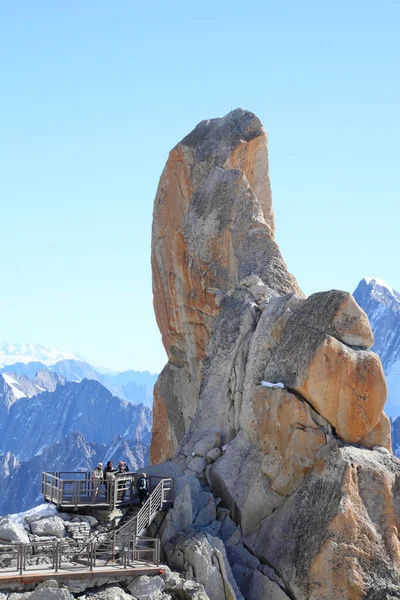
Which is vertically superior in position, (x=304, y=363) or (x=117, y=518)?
(x=304, y=363)

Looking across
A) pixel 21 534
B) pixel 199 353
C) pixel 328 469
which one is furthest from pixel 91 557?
pixel 199 353

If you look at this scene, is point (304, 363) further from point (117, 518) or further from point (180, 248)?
point (180, 248)

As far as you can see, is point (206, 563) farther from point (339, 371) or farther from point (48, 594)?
point (339, 371)

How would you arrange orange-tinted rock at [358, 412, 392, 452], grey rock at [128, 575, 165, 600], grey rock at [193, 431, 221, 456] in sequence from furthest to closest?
grey rock at [193, 431, 221, 456], orange-tinted rock at [358, 412, 392, 452], grey rock at [128, 575, 165, 600]

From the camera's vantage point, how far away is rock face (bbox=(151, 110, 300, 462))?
209 ft

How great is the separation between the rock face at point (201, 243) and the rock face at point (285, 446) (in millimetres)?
225

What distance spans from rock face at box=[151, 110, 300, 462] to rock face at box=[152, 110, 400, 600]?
0.22 m

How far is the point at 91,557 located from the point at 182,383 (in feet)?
100

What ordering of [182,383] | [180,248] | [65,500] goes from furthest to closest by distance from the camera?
[182,383] < [180,248] < [65,500]

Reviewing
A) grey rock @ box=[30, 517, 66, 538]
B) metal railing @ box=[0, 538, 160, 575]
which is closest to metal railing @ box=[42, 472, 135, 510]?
grey rock @ box=[30, 517, 66, 538]

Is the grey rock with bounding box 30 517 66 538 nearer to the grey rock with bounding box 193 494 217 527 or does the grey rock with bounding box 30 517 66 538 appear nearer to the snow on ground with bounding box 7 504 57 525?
the snow on ground with bounding box 7 504 57 525

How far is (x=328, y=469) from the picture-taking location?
4931 cm

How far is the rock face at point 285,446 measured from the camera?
47469 millimetres

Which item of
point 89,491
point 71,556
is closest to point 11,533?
point 71,556
